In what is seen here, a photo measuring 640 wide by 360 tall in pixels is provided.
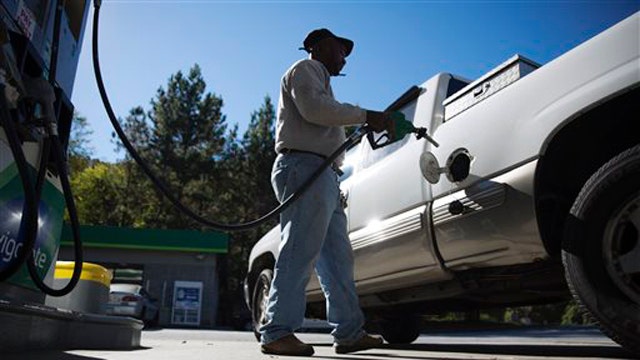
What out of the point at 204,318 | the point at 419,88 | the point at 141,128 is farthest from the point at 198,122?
the point at 419,88

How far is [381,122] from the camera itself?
3.12m

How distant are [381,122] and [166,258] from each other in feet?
75.3

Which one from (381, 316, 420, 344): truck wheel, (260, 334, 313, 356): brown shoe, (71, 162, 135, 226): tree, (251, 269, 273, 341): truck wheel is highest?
(71, 162, 135, 226): tree

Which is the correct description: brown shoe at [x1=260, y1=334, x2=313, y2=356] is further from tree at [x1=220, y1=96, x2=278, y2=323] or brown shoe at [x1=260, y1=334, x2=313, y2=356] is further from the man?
tree at [x1=220, y1=96, x2=278, y2=323]

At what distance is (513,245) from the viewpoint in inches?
108

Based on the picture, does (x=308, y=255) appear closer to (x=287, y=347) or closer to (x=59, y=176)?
(x=287, y=347)

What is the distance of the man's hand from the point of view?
3.12 m

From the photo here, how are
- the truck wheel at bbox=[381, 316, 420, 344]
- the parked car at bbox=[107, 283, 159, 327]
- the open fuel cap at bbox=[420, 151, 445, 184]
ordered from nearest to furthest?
1. the open fuel cap at bbox=[420, 151, 445, 184]
2. the truck wheel at bbox=[381, 316, 420, 344]
3. the parked car at bbox=[107, 283, 159, 327]

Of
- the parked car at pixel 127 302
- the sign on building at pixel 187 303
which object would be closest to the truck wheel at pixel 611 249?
the parked car at pixel 127 302

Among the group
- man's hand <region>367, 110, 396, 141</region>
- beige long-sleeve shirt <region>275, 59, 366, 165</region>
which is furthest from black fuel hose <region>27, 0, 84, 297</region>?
man's hand <region>367, 110, 396, 141</region>

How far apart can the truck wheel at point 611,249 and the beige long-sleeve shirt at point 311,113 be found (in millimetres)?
1327

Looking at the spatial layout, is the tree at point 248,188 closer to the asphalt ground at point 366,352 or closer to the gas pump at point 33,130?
the asphalt ground at point 366,352

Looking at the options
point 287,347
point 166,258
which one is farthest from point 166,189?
point 166,258

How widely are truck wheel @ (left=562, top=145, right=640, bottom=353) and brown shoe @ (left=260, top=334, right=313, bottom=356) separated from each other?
53.8 inches
